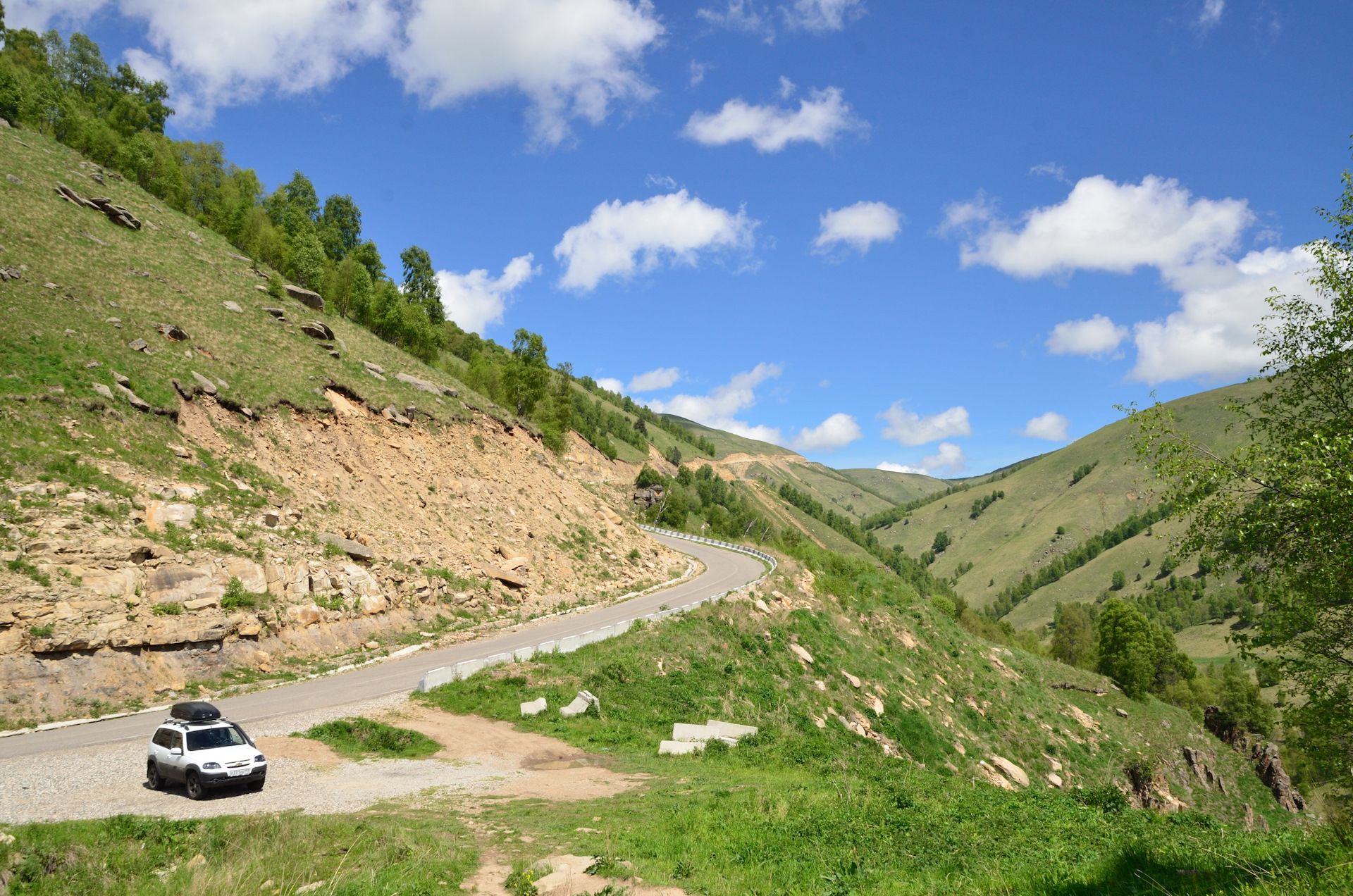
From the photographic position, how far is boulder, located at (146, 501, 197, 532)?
23.5 meters

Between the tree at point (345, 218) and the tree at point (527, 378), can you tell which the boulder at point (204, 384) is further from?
the tree at point (345, 218)

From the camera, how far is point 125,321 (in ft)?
108

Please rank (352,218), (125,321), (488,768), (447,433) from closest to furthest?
1. (488,768)
2. (125,321)
3. (447,433)
4. (352,218)

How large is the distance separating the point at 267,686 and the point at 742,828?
1807cm

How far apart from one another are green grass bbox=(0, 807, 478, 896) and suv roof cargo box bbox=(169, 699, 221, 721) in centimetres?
379

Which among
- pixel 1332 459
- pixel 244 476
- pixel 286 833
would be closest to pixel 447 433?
pixel 244 476

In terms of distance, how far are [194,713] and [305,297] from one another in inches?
1806

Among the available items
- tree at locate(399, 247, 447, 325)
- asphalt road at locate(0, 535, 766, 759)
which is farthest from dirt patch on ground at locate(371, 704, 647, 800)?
tree at locate(399, 247, 447, 325)

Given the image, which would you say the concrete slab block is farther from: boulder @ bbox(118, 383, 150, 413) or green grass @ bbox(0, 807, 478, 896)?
boulder @ bbox(118, 383, 150, 413)

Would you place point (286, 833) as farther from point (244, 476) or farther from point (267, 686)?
point (244, 476)

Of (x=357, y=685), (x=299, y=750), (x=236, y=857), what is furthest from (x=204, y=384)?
(x=236, y=857)

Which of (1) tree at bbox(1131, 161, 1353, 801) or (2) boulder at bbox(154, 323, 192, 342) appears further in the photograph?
(2) boulder at bbox(154, 323, 192, 342)

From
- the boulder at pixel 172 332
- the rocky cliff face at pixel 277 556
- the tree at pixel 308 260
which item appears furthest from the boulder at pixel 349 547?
the tree at pixel 308 260

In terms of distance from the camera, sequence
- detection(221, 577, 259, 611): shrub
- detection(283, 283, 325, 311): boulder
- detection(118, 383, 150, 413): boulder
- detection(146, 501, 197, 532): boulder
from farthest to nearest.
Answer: detection(283, 283, 325, 311): boulder, detection(118, 383, 150, 413): boulder, detection(146, 501, 197, 532): boulder, detection(221, 577, 259, 611): shrub
